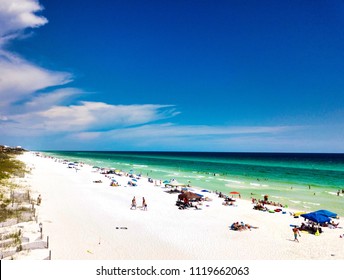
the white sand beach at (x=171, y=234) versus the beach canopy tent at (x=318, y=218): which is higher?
the beach canopy tent at (x=318, y=218)

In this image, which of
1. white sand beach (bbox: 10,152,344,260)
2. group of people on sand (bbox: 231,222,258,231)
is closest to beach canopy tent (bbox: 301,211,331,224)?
white sand beach (bbox: 10,152,344,260)

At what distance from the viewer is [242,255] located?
46.8 ft

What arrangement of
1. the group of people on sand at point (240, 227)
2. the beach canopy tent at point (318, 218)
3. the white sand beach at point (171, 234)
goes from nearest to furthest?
1. the white sand beach at point (171, 234)
2. the group of people on sand at point (240, 227)
3. the beach canopy tent at point (318, 218)

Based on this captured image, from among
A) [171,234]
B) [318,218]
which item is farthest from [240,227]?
[318,218]

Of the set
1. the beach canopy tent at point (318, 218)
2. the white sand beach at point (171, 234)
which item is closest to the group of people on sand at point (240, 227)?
the white sand beach at point (171, 234)

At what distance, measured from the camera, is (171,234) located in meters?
17.3

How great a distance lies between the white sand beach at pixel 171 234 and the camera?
14211 millimetres

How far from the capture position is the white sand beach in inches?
559

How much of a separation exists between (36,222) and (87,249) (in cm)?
511

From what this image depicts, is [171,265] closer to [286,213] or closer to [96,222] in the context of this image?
[96,222]

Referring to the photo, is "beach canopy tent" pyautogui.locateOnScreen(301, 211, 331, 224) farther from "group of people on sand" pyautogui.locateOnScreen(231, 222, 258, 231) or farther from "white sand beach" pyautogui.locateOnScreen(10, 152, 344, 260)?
"group of people on sand" pyautogui.locateOnScreen(231, 222, 258, 231)

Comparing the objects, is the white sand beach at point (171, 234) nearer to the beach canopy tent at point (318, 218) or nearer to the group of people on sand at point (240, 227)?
the group of people on sand at point (240, 227)

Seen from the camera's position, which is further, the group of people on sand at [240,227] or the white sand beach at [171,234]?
the group of people on sand at [240,227]

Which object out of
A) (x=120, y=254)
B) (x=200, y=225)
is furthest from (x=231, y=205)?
(x=120, y=254)
